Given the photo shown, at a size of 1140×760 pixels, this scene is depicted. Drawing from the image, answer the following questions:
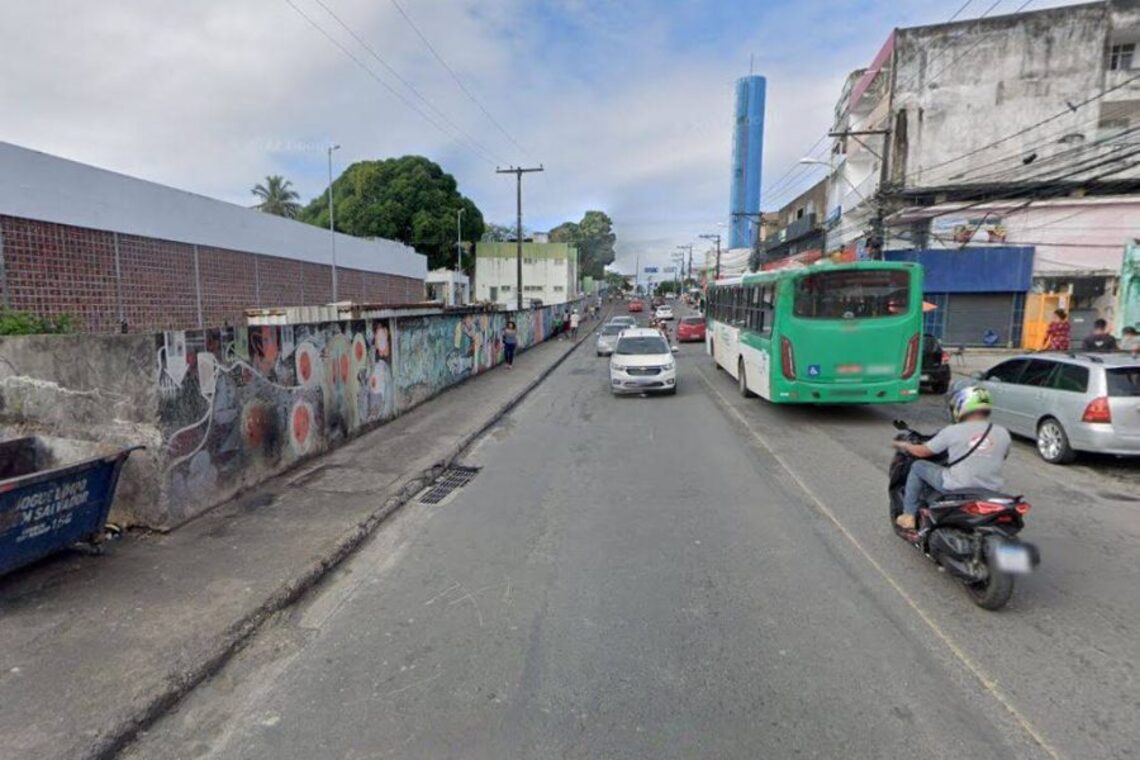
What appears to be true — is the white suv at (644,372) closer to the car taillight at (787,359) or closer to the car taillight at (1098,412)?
the car taillight at (787,359)

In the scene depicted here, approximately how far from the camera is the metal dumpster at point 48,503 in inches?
151

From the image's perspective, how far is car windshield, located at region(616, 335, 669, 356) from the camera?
14.5 m

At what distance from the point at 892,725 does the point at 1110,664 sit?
1.58 m

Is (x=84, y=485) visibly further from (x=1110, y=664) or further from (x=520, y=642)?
(x=1110, y=664)

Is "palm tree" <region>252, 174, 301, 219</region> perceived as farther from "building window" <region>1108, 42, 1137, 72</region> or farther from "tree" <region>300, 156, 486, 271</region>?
"building window" <region>1108, 42, 1137, 72</region>

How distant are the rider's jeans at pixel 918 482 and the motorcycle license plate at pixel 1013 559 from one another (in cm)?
78

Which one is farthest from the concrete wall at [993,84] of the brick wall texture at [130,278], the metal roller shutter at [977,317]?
the brick wall texture at [130,278]

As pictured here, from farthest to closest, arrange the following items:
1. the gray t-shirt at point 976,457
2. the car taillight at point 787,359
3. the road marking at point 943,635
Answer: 1. the car taillight at point 787,359
2. the gray t-shirt at point 976,457
3. the road marking at point 943,635

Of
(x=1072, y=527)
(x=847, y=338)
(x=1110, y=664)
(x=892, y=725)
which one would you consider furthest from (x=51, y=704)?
(x=847, y=338)

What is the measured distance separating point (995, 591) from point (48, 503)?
640cm

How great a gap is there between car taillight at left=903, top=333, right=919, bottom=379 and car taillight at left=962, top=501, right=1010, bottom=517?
21.4 feet

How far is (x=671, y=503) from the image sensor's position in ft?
20.2

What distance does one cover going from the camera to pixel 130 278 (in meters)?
16.3

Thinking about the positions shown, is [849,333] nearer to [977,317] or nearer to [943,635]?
[943,635]
